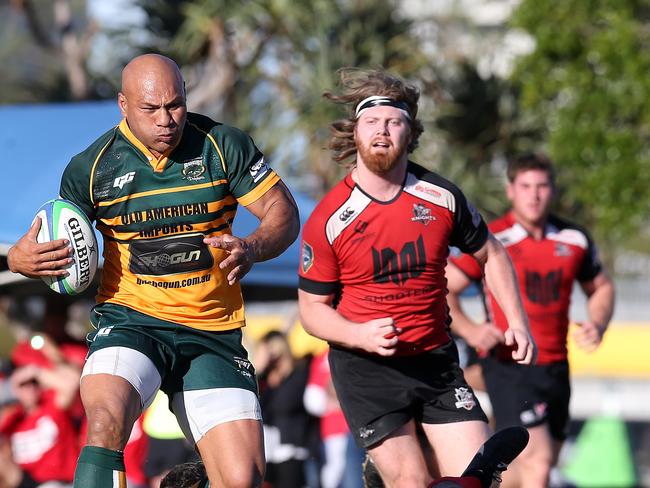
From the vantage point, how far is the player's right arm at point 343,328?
515cm

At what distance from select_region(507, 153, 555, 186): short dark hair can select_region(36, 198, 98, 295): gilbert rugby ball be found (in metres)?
3.30

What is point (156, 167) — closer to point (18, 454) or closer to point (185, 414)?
point (185, 414)

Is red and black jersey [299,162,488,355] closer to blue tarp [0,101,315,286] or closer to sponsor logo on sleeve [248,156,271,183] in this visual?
sponsor logo on sleeve [248,156,271,183]

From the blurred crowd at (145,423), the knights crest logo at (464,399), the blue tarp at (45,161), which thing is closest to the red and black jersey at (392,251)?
the knights crest logo at (464,399)

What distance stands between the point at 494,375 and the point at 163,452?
3.58 metres

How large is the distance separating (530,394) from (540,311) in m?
0.52

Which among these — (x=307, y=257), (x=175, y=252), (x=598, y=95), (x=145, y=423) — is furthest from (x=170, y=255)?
(x=598, y=95)

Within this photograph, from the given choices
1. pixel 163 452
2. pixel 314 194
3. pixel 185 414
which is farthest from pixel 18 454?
pixel 314 194

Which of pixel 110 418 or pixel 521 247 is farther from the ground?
pixel 521 247

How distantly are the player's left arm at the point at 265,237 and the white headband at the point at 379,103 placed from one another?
608 millimetres

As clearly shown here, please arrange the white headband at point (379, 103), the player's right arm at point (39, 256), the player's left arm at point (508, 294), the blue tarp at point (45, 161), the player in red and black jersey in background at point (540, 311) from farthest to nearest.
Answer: the blue tarp at point (45, 161), the player in red and black jersey in background at point (540, 311), the white headband at point (379, 103), the player's left arm at point (508, 294), the player's right arm at point (39, 256)

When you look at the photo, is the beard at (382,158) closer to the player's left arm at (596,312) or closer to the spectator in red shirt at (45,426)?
the player's left arm at (596,312)

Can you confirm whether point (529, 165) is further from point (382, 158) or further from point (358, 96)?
point (382, 158)

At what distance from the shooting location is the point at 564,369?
24.5 ft
